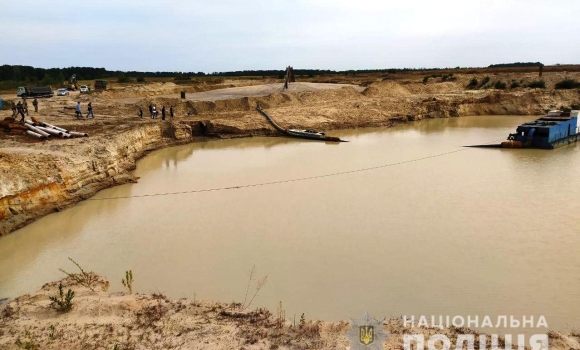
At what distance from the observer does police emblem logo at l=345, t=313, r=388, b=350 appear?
182 inches

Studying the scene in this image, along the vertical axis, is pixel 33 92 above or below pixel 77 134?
above

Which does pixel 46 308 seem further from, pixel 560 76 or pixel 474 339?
pixel 560 76

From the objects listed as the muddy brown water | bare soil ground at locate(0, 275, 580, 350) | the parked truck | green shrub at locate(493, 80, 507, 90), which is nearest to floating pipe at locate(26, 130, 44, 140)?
the muddy brown water

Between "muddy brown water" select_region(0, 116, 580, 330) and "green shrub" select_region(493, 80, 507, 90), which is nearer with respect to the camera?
"muddy brown water" select_region(0, 116, 580, 330)

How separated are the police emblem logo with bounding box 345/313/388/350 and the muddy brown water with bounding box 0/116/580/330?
0.72 meters

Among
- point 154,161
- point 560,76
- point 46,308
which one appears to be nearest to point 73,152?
point 154,161

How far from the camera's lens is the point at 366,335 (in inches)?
191

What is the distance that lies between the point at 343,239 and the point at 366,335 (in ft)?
11.8

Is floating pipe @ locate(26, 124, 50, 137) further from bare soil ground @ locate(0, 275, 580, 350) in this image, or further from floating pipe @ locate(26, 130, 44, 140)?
bare soil ground @ locate(0, 275, 580, 350)

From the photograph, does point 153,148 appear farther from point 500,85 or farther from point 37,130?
point 500,85

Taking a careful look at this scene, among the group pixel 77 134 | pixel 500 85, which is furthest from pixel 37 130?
pixel 500 85

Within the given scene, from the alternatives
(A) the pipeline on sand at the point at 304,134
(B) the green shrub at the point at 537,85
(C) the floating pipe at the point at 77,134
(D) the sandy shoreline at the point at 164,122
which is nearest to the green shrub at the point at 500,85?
(B) the green shrub at the point at 537,85

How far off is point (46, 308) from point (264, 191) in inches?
274

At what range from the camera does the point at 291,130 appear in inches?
828
